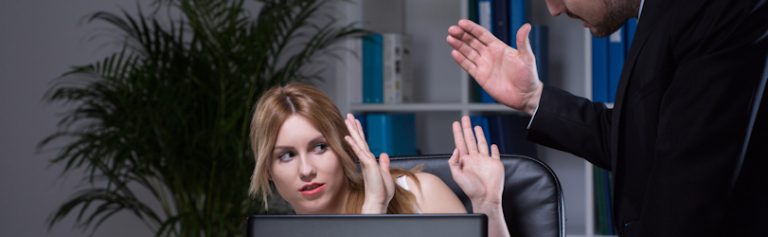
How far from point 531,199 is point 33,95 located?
2353 millimetres

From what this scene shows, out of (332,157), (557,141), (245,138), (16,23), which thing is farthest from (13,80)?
(557,141)

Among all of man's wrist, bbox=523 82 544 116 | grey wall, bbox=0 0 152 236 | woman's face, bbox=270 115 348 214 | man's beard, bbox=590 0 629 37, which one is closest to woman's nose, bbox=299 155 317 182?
woman's face, bbox=270 115 348 214

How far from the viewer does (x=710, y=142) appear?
4.15 ft

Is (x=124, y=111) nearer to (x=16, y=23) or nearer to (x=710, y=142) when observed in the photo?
(x=16, y=23)

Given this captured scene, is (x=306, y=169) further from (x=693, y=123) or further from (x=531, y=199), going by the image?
(x=693, y=123)

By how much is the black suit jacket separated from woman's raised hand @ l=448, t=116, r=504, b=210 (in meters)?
0.42

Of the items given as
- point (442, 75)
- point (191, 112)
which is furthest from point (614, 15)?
point (442, 75)

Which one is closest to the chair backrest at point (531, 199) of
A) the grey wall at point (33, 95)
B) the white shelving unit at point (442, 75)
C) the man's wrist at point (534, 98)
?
the man's wrist at point (534, 98)

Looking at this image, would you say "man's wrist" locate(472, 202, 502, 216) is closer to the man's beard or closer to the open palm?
the open palm

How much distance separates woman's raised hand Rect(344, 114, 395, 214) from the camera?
1.80 meters

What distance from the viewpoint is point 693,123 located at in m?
1.27

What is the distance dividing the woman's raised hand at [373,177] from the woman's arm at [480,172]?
116 mm

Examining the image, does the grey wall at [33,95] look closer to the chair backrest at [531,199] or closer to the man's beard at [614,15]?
the chair backrest at [531,199]

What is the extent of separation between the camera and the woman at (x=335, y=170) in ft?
5.91
